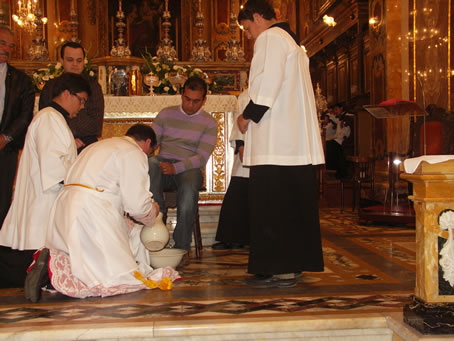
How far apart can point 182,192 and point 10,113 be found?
1.47 metres

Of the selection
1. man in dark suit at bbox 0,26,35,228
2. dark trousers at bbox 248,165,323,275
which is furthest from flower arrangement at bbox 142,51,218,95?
dark trousers at bbox 248,165,323,275

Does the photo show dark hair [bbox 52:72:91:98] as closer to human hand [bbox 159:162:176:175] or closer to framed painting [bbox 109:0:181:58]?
human hand [bbox 159:162:176:175]

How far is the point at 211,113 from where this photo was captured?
19.5ft

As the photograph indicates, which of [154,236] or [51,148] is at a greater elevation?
[51,148]

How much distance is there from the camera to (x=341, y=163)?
12727 millimetres

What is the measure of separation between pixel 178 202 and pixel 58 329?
79.2 inches

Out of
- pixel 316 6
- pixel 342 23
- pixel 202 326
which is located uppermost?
pixel 316 6

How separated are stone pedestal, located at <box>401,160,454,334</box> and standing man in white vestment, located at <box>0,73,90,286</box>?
7.39 ft

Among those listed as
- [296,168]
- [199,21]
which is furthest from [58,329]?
[199,21]

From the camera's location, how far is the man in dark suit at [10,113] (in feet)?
13.9

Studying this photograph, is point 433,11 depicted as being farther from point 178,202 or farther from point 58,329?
point 58,329

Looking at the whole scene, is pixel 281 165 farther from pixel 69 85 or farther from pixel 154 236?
pixel 69 85

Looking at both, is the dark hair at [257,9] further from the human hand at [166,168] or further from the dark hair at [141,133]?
the human hand at [166,168]

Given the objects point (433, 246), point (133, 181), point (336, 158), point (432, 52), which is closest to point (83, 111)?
point (133, 181)
